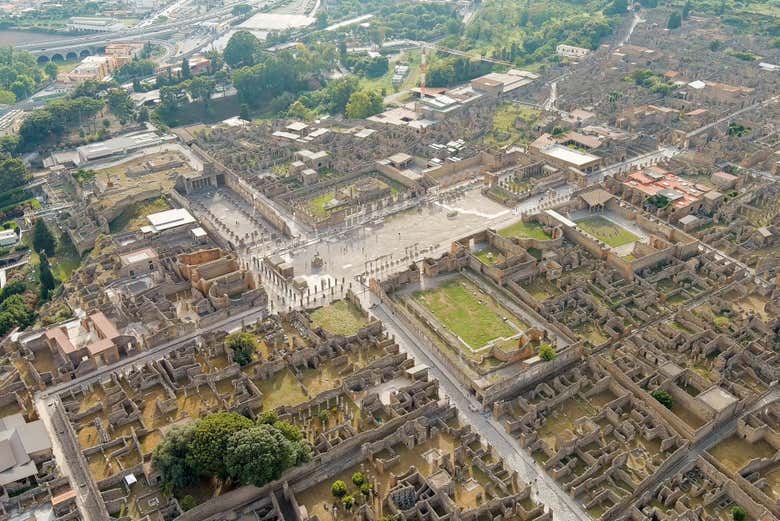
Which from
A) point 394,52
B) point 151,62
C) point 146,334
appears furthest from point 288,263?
point 394,52

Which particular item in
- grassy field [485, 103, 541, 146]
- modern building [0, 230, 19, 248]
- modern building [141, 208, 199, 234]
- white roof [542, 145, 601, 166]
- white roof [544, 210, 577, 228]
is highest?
modern building [141, 208, 199, 234]

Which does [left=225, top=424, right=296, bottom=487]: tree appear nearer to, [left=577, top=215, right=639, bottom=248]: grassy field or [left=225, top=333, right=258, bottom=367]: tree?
[left=225, top=333, right=258, bottom=367]: tree

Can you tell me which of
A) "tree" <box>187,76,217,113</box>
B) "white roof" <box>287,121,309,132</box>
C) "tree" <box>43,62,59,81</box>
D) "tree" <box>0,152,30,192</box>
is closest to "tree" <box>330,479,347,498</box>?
"white roof" <box>287,121,309,132</box>

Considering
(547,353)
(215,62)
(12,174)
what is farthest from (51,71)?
(547,353)

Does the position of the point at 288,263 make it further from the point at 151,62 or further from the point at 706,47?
the point at 706,47

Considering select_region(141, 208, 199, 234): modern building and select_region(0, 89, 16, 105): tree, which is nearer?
select_region(141, 208, 199, 234): modern building
